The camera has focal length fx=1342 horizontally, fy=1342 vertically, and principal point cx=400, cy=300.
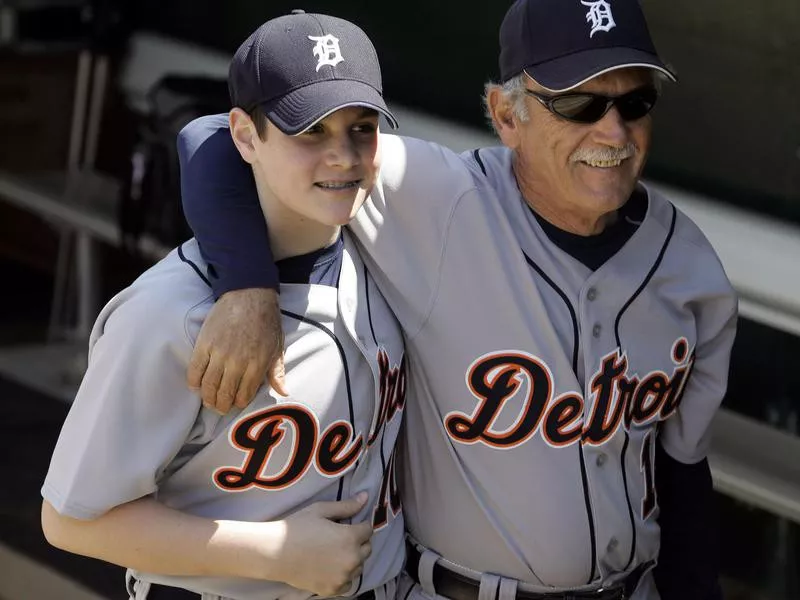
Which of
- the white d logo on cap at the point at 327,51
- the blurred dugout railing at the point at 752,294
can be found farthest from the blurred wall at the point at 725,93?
the white d logo on cap at the point at 327,51

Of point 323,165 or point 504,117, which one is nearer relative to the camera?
point 323,165

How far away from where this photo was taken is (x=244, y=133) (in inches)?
68.9

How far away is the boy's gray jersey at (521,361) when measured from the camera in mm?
1964

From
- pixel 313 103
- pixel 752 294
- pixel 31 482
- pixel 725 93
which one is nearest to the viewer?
pixel 313 103

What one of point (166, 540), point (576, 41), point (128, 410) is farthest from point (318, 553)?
point (576, 41)

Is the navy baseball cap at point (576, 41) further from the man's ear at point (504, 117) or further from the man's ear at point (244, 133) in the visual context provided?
the man's ear at point (244, 133)

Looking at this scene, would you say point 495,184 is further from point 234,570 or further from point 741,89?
point 741,89

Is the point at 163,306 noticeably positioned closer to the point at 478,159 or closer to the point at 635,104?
the point at 478,159

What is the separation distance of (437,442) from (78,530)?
1.82 ft

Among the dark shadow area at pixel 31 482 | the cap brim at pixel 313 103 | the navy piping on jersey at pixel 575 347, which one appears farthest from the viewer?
the dark shadow area at pixel 31 482

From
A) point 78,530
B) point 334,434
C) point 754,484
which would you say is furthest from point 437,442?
point 754,484

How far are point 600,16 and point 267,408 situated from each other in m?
0.74

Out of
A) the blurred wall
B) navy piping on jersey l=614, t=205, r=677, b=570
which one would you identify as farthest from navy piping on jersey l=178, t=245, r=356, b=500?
the blurred wall

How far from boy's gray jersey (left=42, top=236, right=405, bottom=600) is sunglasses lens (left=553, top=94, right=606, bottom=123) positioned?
0.36 meters
